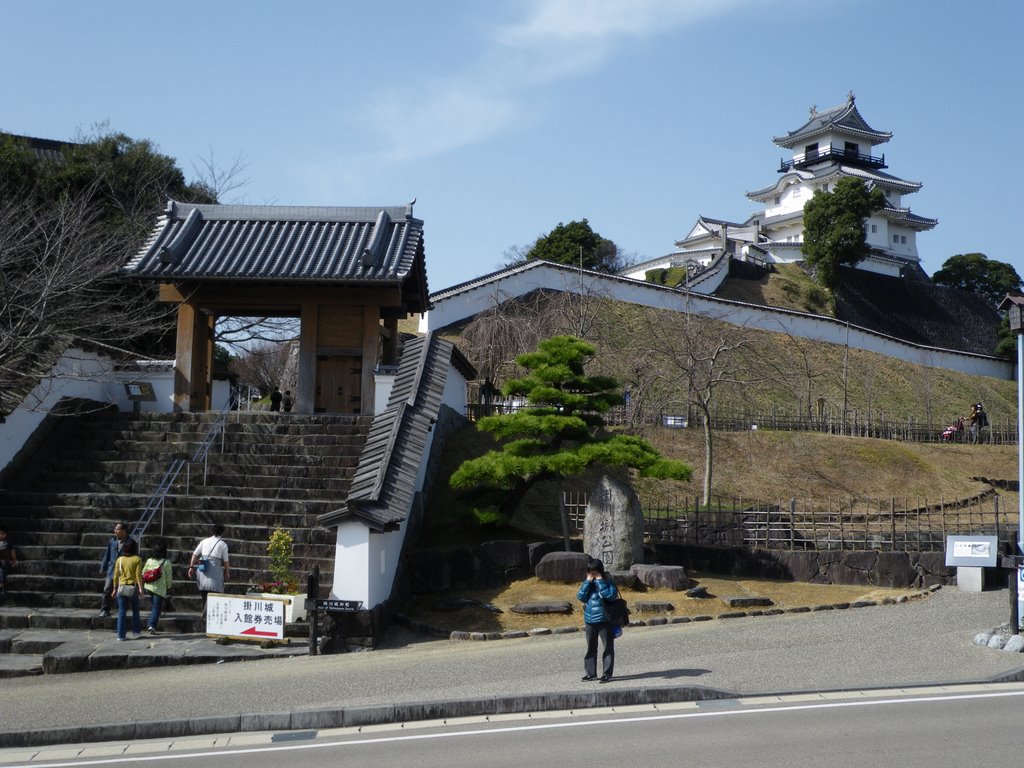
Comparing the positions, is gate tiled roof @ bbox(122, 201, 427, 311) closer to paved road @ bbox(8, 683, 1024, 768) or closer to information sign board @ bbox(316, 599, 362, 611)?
information sign board @ bbox(316, 599, 362, 611)

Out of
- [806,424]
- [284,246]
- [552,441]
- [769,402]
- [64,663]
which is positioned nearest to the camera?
[64,663]

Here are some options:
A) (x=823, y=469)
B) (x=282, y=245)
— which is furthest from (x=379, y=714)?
(x=823, y=469)

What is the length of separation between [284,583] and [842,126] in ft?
216

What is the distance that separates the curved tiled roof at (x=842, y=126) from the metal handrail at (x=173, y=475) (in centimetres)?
6179

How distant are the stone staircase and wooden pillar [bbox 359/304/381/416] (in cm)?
154

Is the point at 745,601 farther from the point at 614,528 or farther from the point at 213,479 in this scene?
the point at 213,479

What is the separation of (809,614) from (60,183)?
74.9 ft

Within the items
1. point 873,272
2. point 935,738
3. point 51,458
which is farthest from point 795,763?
point 873,272

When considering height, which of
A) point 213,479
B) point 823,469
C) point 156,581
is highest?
point 823,469

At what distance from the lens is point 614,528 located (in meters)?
14.8

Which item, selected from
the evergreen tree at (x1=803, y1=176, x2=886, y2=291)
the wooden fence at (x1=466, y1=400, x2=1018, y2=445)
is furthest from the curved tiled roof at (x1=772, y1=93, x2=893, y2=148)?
the wooden fence at (x1=466, y1=400, x2=1018, y2=445)

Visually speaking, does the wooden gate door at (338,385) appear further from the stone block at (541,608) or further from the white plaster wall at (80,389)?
the stone block at (541,608)

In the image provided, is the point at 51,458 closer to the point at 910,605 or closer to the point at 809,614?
the point at 809,614

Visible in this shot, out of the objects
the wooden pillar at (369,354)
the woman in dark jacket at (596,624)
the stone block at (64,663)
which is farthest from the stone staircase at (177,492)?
the woman in dark jacket at (596,624)
